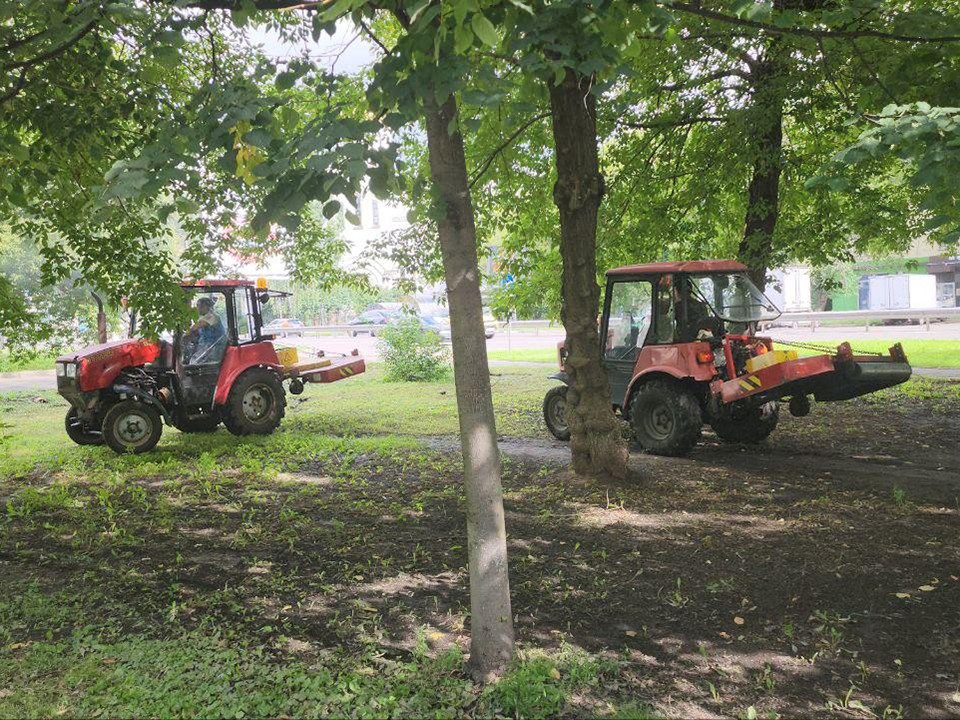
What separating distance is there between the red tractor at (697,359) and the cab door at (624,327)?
12mm

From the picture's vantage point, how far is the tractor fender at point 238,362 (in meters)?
11.1

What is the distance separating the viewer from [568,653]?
148 inches

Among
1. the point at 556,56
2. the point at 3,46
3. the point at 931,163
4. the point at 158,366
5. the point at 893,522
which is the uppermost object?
the point at 3,46

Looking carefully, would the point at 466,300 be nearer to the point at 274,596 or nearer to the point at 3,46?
the point at 274,596

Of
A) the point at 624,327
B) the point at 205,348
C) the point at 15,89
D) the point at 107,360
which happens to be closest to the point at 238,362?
the point at 205,348

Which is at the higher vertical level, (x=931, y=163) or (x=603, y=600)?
(x=931, y=163)

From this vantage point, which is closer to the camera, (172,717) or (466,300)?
(172,717)

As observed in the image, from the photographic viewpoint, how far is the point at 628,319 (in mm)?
9641

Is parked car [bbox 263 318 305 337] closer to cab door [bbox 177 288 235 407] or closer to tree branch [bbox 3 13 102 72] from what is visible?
cab door [bbox 177 288 235 407]

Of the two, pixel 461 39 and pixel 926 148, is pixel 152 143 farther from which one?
pixel 926 148

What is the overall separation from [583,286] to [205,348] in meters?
6.19

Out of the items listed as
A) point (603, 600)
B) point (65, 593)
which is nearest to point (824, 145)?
point (603, 600)

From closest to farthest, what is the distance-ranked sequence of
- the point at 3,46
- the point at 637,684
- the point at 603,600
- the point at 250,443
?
1. the point at 637,684
2. the point at 603,600
3. the point at 3,46
4. the point at 250,443

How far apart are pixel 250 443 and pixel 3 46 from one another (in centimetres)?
626
